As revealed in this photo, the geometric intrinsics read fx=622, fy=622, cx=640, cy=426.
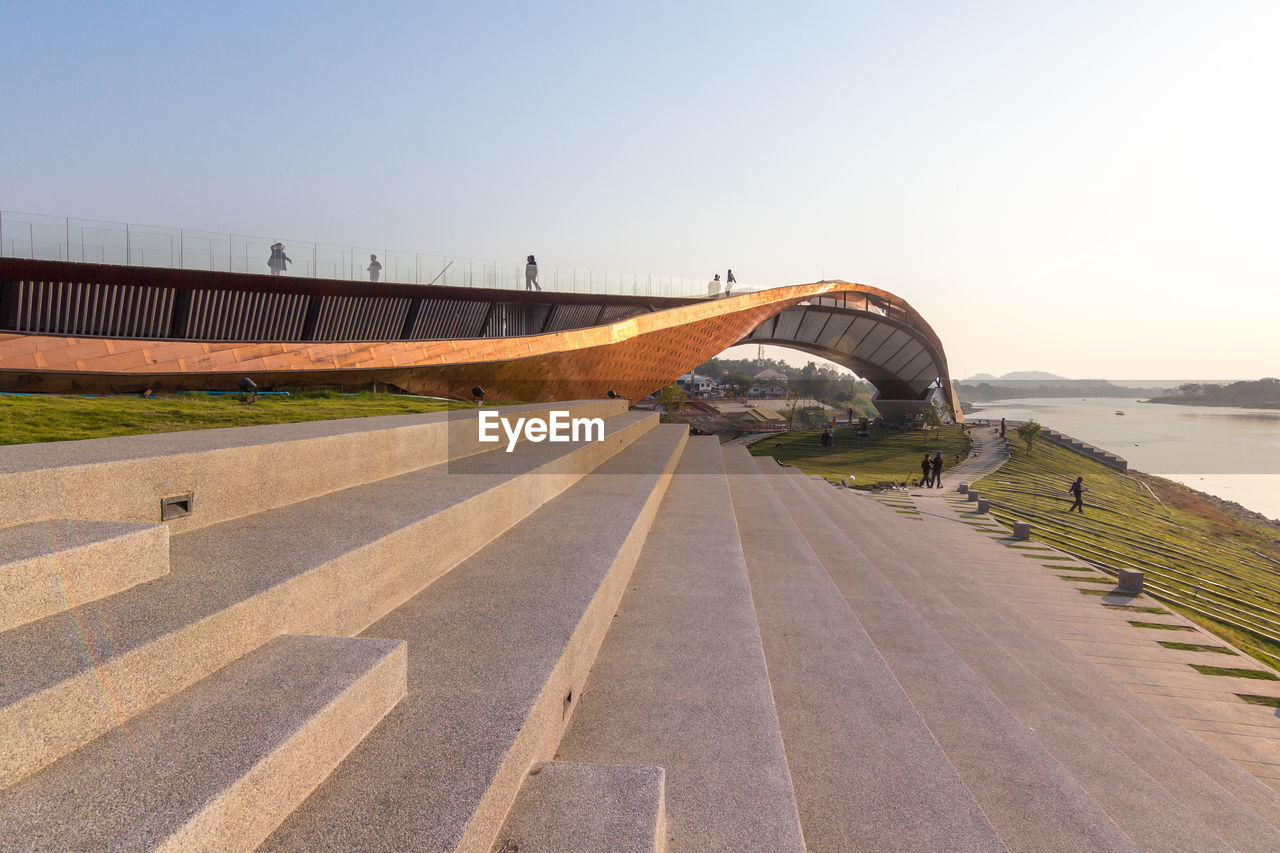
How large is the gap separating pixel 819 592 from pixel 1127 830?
2203 millimetres

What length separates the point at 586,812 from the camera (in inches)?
71.2

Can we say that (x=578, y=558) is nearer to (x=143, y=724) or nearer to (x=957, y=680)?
(x=143, y=724)

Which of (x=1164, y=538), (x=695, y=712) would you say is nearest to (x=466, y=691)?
(x=695, y=712)

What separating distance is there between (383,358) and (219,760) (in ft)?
30.6

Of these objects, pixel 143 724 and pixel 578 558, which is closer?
pixel 143 724

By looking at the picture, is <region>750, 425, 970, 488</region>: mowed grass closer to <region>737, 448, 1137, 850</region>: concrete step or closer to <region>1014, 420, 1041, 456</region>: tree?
<region>1014, 420, 1041, 456</region>: tree

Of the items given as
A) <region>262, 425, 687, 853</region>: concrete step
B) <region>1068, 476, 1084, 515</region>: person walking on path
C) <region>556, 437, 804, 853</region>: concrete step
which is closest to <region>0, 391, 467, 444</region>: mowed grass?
<region>262, 425, 687, 853</region>: concrete step

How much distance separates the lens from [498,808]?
1.69m

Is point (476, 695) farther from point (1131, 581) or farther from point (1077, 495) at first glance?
point (1077, 495)

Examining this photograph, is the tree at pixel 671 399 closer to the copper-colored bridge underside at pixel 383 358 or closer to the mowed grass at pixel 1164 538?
the copper-colored bridge underside at pixel 383 358

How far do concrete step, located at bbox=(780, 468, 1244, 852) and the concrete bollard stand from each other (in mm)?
4175

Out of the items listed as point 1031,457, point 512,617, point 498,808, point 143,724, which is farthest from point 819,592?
point 1031,457

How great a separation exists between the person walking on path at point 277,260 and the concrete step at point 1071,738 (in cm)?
1589

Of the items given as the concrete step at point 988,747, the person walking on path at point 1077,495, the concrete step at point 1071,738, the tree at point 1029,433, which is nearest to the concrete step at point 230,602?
the concrete step at point 988,747
